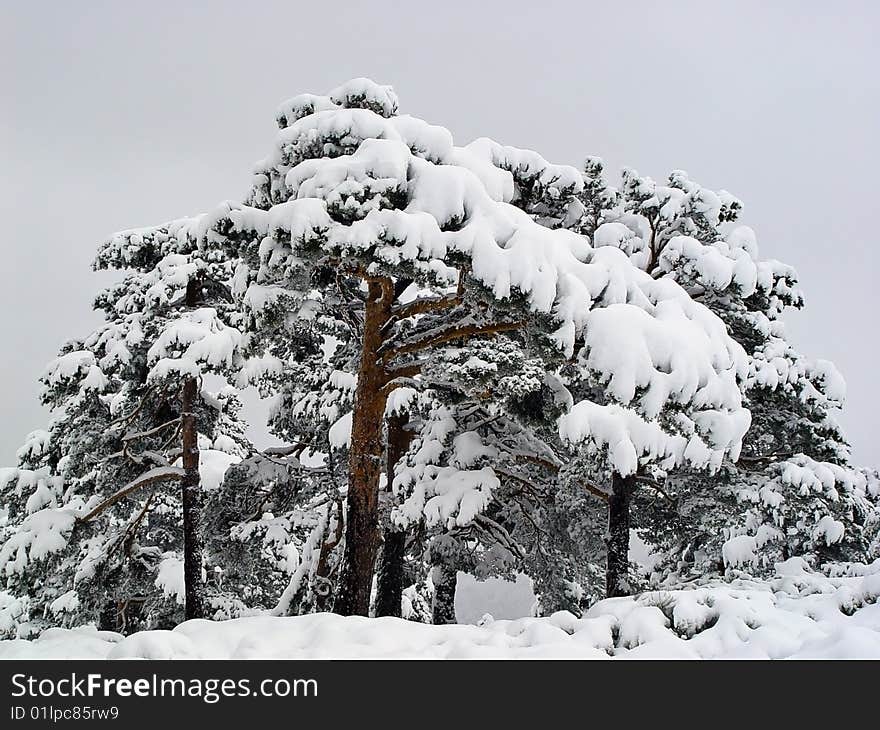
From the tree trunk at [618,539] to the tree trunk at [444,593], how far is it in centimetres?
290

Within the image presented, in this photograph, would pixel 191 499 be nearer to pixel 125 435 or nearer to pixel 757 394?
pixel 125 435

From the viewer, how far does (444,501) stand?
9.95 metres

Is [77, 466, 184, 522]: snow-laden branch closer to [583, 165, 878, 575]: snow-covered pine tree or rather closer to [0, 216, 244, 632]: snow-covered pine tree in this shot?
[0, 216, 244, 632]: snow-covered pine tree

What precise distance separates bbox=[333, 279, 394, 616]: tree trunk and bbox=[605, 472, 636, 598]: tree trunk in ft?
15.3

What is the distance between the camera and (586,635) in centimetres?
534

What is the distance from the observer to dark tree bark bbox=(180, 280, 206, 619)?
1160 cm

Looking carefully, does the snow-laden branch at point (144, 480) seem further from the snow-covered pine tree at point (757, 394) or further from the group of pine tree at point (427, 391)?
the snow-covered pine tree at point (757, 394)

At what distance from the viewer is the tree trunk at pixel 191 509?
38.0 ft

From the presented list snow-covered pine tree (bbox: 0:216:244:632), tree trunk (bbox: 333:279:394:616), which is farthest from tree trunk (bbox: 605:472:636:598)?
snow-covered pine tree (bbox: 0:216:244:632)

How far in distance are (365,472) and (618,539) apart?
5.32m

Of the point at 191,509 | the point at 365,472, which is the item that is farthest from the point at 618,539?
the point at 191,509

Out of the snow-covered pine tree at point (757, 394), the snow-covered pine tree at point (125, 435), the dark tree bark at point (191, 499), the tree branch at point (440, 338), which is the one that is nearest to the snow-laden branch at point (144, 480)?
the snow-covered pine tree at point (125, 435)
